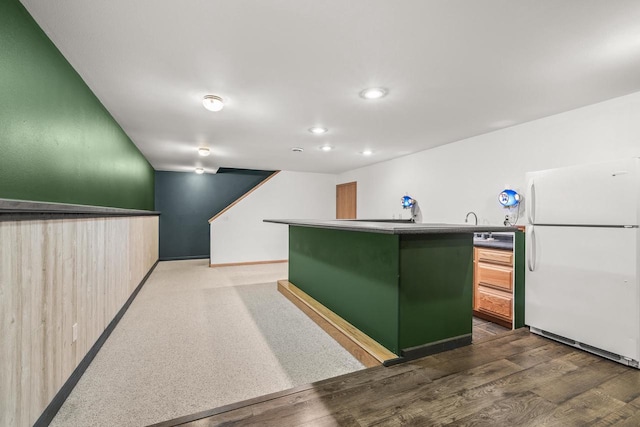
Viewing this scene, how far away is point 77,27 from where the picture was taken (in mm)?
1962

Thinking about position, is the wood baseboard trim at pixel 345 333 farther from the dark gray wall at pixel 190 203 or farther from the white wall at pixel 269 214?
Result: the dark gray wall at pixel 190 203

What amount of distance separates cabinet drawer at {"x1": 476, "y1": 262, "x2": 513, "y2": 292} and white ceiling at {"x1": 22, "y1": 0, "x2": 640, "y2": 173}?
181cm

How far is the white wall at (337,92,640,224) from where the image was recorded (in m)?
3.04

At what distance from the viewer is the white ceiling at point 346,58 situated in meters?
1.80

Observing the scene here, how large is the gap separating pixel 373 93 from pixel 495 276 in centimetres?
244

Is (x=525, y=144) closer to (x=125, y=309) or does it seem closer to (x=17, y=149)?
(x=17, y=149)

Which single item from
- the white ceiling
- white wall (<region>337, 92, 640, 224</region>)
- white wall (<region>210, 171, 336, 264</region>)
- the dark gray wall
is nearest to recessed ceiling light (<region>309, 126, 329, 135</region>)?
the white ceiling

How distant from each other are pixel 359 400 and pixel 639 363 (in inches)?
82.8

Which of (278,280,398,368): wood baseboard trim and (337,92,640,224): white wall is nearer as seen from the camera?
(278,280,398,368): wood baseboard trim

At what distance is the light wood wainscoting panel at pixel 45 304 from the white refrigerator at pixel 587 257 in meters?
3.67

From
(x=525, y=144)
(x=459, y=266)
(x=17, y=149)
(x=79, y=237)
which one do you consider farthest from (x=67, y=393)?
(x=525, y=144)

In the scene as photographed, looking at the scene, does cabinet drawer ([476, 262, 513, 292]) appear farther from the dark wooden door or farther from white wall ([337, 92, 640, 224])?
the dark wooden door

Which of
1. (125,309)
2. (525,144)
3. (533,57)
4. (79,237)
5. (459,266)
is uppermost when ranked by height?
(533,57)

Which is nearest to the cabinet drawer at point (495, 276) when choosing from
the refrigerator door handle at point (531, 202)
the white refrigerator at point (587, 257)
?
the white refrigerator at point (587, 257)
